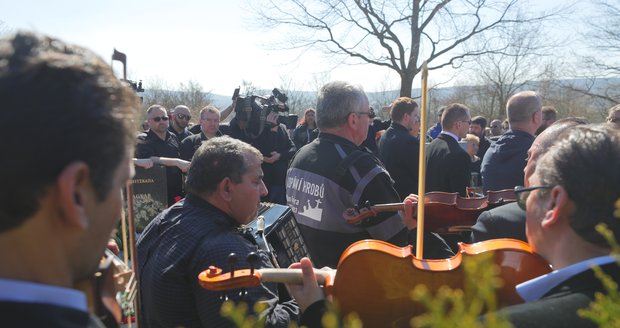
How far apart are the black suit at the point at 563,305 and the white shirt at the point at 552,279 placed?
A: 0.6 inches

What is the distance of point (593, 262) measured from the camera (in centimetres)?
133

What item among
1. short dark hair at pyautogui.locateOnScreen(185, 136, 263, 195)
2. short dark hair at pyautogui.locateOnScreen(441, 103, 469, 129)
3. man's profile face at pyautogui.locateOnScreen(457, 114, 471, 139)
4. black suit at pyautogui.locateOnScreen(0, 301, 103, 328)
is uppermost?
short dark hair at pyautogui.locateOnScreen(441, 103, 469, 129)

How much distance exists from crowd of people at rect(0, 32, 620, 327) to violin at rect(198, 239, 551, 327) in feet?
0.22

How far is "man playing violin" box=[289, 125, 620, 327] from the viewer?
1335 millimetres

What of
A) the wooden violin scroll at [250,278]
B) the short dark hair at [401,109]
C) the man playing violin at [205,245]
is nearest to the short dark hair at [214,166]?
the man playing violin at [205,245]

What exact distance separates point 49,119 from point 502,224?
2.02m

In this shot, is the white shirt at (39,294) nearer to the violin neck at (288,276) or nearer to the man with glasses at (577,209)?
the violin neck at (288,276)

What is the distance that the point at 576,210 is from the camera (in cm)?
144

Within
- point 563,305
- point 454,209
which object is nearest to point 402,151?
point 454,209

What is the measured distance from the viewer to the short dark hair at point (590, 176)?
4.58 feet

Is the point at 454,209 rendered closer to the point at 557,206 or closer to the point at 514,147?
the point at 514,147

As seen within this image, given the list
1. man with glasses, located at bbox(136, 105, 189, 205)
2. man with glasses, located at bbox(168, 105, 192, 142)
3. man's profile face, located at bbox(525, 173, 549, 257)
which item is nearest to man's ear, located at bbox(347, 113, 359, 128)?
man's profile face, located at bbox(525, 173, 549, 257)

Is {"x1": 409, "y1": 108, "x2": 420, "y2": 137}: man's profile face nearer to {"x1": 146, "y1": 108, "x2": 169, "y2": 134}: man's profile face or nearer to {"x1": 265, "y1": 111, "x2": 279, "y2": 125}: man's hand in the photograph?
{"x1": 265, "y1": 111, "x2": 279, "y2": 125}: man's hand

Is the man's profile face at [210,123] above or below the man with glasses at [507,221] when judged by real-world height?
above
